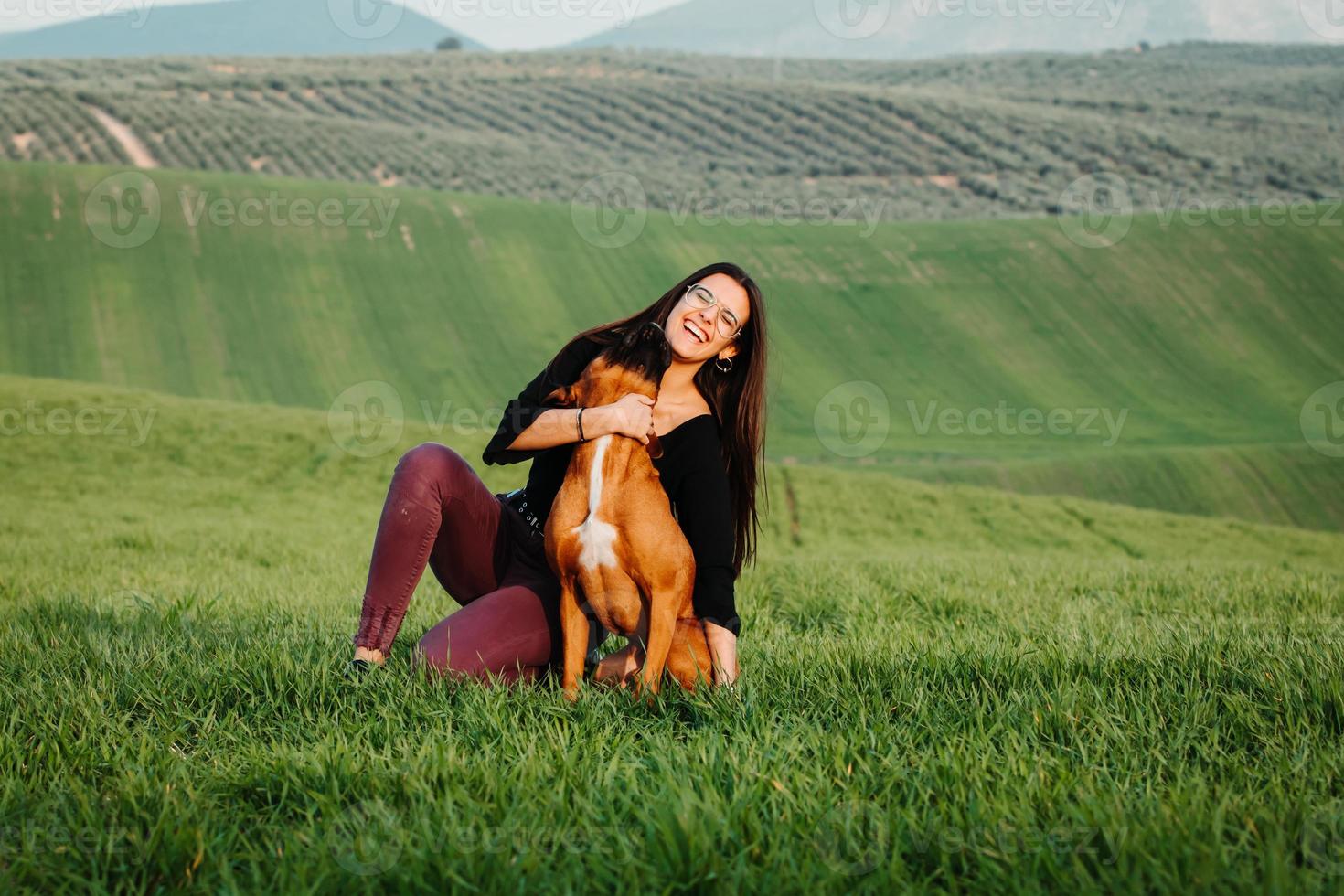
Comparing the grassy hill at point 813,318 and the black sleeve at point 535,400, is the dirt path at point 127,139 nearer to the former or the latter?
the grassy hill at point 813,318

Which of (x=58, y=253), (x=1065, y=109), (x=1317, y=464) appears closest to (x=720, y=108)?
(x=1065, y=109)

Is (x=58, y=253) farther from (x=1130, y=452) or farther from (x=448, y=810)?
(x=448, y=810)

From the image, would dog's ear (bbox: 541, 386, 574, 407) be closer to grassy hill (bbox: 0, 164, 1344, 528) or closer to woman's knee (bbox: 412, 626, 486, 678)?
woman's knee (bbox: 412, 626, 486, 678)

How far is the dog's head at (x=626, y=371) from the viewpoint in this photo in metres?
3.16

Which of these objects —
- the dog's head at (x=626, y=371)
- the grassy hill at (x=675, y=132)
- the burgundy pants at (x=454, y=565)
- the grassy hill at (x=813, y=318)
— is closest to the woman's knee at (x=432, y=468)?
the burgundy pants at (x=454, y=565)

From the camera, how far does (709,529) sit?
10.7 feet

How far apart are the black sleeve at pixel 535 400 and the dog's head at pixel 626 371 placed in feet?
0.46

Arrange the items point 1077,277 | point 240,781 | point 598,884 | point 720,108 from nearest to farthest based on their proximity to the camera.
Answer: point 598,884 → point 240,781 → point 1077,277 → point 720,108

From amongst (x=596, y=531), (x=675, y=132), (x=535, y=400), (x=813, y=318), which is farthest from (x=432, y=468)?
(x=675, y=132)

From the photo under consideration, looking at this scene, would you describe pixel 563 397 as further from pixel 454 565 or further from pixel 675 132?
pixel 675 132

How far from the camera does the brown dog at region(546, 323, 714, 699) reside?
3.00m

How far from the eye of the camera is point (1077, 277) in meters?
32.7

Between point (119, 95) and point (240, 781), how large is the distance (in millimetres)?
57549

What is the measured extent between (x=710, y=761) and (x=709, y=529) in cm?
90
